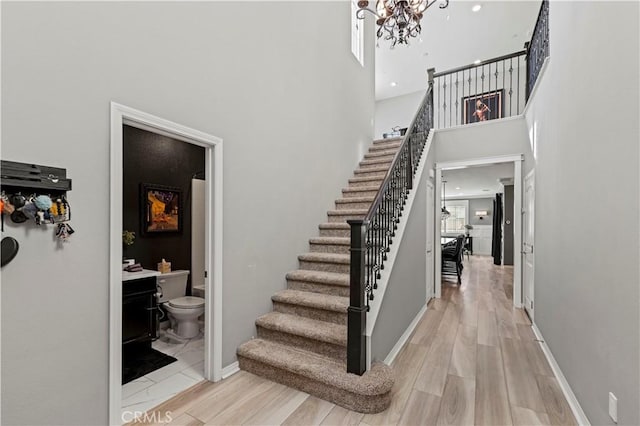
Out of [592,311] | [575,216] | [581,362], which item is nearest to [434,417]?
[581,362]

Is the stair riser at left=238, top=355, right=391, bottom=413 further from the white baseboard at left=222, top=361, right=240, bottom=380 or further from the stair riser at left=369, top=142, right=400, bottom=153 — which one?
the stair riser at left=369, top=142, right=400, bottom=153

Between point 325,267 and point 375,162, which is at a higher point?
point 375,162

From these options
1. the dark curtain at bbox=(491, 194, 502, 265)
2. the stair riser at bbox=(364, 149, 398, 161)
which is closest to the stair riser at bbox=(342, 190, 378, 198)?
the stair riser at bbox=(364, 149, 398, 161)

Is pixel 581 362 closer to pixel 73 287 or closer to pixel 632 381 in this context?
pixel 632 381

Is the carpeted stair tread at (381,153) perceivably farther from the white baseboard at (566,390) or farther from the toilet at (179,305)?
the toilet at (179,305)

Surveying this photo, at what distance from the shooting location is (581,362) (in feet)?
6.77

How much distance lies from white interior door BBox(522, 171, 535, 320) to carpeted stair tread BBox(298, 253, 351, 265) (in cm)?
A: 261

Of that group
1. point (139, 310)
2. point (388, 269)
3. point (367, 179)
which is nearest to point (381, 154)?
point (367, 179)

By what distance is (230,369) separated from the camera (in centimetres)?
260

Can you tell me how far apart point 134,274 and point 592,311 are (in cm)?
379

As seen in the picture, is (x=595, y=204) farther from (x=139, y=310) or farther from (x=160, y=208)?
(x=160, y=208)

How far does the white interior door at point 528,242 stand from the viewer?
4.02 m

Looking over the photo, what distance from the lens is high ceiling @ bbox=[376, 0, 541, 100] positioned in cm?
Answer: 584

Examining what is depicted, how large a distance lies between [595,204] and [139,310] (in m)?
3.89
